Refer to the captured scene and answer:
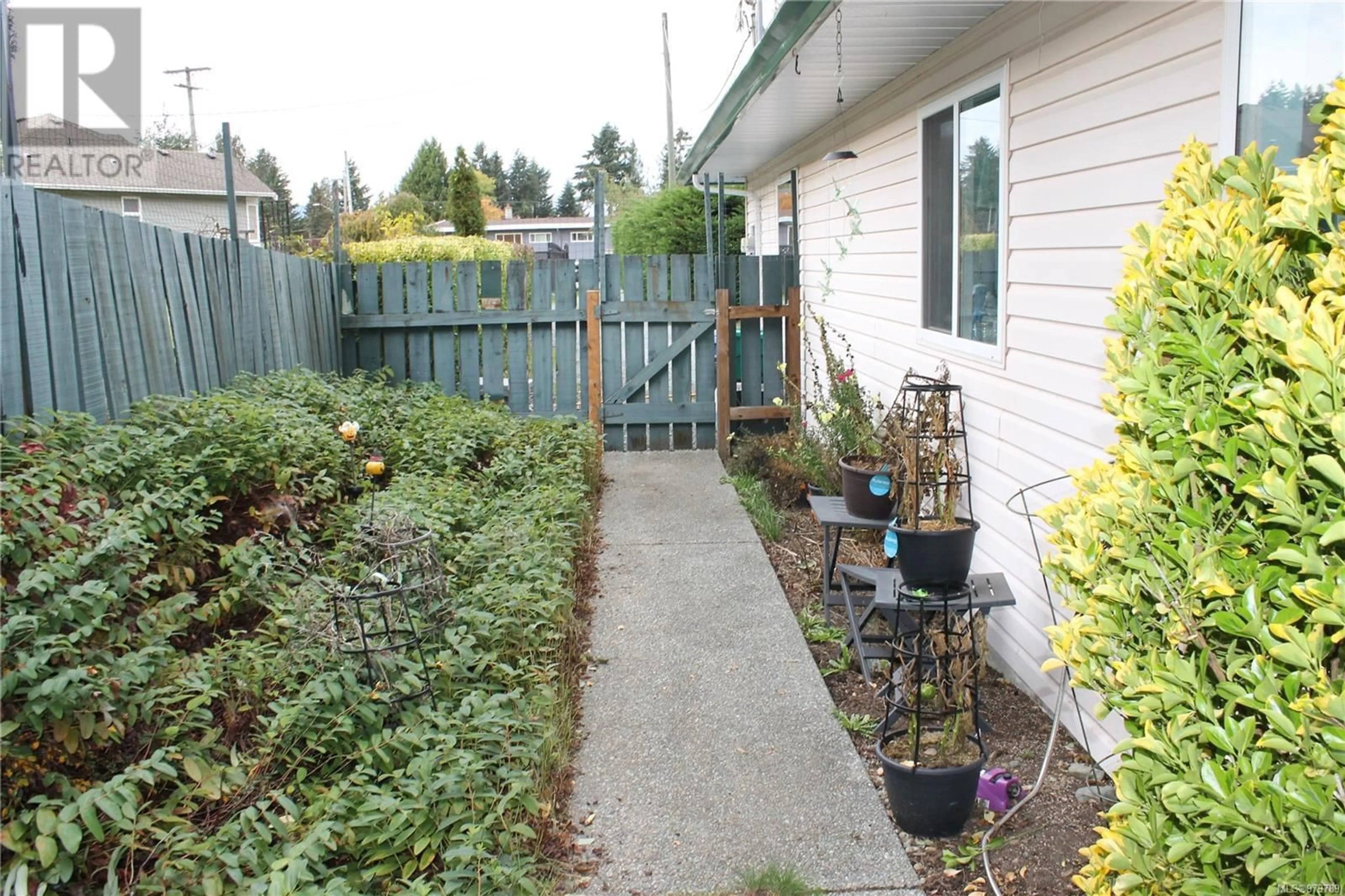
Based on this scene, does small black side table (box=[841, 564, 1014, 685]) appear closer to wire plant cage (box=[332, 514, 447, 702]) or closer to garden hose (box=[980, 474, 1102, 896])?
garden hose (box=[980, 474, 1102, 896])

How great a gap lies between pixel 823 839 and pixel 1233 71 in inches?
99.2

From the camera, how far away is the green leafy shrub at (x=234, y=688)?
248 centimetres

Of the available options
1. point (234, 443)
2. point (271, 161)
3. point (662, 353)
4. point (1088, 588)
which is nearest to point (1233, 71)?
point (1088, 588)

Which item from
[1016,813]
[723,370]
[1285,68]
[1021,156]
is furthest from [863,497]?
[723,370]

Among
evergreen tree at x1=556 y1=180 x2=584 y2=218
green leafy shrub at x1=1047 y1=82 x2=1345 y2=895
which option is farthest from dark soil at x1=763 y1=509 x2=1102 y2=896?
evergreen tree at x1=556 y1=180 x2=584 y2=218

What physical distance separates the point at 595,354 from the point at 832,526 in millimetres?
4523

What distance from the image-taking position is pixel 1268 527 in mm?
1615

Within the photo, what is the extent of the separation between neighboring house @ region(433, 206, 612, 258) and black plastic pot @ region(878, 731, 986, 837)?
1877 inches

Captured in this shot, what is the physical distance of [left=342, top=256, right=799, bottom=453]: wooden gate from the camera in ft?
30.5

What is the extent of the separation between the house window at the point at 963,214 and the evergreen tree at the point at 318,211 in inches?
1675

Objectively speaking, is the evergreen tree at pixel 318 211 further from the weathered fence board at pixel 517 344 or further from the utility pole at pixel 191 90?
the weathered fence board at pixel 517 344

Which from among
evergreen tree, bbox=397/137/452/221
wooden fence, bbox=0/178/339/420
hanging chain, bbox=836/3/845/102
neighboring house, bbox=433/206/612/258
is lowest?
wooden fence, bbox=0/178/339/420

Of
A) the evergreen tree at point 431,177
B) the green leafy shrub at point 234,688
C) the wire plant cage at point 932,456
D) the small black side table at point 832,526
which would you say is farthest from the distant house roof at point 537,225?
the green leafy shrub at point 234,688

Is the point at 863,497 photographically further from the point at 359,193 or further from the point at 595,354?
the point at 359,193
